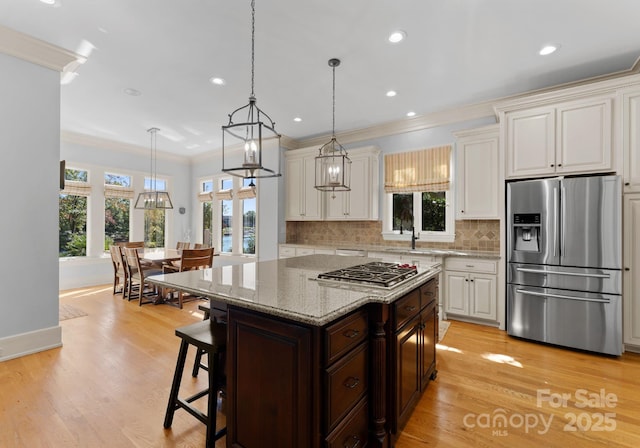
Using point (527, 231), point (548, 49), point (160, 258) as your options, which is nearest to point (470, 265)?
point (527, 231)

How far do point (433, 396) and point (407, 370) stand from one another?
65cm

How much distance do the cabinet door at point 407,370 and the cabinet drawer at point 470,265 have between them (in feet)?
7.25

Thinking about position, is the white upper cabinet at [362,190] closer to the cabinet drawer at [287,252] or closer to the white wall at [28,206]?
the cabinet drawer at [287,252]

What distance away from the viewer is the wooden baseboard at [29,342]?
286 centimetres

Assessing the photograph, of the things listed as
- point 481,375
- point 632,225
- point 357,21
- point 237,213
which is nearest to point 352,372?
point 481,375

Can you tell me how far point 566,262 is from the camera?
3.20m

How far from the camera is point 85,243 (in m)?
6.12

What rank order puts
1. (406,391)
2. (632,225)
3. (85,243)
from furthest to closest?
(85,243), (632,225), (406,391)

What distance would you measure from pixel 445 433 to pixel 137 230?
698 centimetres

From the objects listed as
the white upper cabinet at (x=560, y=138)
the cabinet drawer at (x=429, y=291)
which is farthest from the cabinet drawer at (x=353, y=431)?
the white upper cabinet at (x=560, y=138)

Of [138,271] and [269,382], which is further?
[138,271]

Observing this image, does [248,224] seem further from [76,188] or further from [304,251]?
[76,188]

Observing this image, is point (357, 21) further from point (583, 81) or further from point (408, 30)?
point (583, 81)

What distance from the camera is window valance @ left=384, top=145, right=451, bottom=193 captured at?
4.57m
